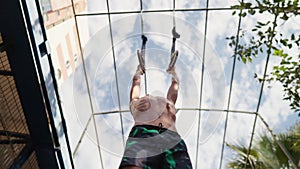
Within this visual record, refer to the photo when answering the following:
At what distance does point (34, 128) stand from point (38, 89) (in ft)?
1.06

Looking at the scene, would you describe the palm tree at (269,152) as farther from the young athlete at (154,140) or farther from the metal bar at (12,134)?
the metal bar at (12,134)

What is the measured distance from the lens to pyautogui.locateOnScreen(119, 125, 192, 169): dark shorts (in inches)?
98.7

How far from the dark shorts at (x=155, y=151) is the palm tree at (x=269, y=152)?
2653 mm

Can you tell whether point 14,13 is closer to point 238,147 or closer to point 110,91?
point 110,91

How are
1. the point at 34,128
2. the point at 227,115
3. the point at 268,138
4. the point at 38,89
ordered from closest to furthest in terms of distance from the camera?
the point at 38,89, the point at 34,128, the point at 268,138, the point at 227,115

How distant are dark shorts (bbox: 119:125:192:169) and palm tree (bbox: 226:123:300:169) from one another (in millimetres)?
2653

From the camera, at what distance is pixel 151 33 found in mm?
4812

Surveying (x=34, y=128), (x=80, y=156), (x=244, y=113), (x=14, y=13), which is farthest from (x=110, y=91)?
(x=244, y=113)

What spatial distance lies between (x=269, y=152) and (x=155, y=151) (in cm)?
340

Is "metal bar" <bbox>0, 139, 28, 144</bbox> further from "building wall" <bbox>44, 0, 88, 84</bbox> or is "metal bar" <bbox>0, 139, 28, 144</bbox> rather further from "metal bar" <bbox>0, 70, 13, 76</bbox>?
"building wall" <bbox>44, 0, 88, 84</bbox>

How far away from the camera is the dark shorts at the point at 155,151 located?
2506 millimetres

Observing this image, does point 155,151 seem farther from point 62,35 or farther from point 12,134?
point 62,35

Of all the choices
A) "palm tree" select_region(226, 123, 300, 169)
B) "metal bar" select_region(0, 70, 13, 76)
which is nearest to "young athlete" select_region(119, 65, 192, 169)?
"metal bar" select_region(0, 70, 13, 76)

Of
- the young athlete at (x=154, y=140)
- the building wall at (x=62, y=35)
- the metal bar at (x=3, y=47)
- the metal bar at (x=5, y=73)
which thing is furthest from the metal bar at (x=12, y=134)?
the building wall at (x=62, y=35)
